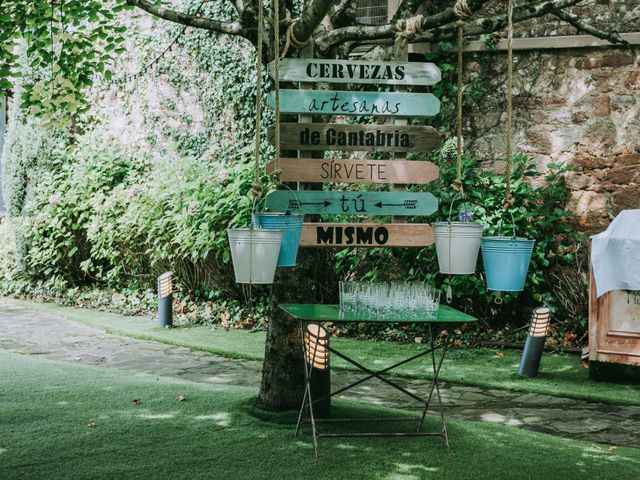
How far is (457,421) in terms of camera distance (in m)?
5.34

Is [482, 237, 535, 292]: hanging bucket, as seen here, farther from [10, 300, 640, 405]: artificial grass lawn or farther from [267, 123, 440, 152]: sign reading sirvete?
[10, 300, 640, 405]: artificial grass lawn

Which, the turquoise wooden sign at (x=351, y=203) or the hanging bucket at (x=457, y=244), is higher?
the turquoise wooden sign at (x=351, y=203)

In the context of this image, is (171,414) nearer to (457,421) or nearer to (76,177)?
(457,421)

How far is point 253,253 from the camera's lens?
3.72 m

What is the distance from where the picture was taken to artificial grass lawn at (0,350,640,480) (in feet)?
13.8

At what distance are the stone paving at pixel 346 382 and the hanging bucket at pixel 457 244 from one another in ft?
5.89

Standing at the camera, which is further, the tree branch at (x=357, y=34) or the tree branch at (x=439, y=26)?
the tree branch at (x=357, y=34)

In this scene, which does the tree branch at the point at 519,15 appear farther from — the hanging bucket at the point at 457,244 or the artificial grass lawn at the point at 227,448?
the artificial grass lawn at the point at 227,448

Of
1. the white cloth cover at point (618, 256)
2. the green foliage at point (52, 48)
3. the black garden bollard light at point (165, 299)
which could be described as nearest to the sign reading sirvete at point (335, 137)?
the white cloth cover at point (618, 256)

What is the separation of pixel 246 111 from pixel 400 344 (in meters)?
4.27

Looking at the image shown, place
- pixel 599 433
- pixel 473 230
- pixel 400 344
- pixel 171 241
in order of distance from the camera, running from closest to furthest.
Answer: pixel 473 230, pixel 599 433, pixel 400 344, pixel 171 241

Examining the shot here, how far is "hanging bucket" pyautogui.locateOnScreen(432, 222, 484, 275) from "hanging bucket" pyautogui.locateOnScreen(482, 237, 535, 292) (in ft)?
0.29

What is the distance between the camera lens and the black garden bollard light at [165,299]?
30.9 ft

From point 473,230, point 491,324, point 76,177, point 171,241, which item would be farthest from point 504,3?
point 76,177
